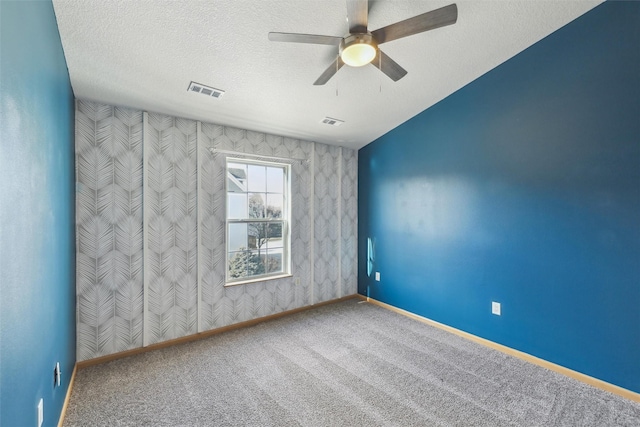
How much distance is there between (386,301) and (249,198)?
242cm

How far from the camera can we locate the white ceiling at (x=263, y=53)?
1881 mm

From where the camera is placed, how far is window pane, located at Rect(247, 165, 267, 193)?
12.1 feet

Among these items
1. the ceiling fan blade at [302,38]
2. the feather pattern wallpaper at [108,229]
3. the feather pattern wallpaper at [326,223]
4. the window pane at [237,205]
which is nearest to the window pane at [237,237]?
the window pane at [237,205]

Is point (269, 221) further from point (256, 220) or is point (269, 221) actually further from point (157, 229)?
point (157, 229)

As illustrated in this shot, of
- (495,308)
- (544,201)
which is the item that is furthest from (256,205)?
(544,201)

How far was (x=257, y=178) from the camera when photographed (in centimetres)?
375

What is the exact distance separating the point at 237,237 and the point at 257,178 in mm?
796

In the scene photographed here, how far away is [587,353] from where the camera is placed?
2416 mm

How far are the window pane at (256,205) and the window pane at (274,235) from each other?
0.70 ft

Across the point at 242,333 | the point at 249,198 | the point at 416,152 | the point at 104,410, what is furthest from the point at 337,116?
the point at 104,410

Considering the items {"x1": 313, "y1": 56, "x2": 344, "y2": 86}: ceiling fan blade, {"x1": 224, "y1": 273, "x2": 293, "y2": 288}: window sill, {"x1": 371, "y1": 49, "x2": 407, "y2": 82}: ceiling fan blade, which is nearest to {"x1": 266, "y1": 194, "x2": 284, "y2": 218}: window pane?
{"x1": 224, "y1": 273, "x2": 293, "y2": 288}: window sill

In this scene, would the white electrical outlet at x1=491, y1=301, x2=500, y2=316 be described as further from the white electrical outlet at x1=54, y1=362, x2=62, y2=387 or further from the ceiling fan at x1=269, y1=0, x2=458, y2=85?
the white electrical outlet at x1=54, y1=362, x2=62, y2=387

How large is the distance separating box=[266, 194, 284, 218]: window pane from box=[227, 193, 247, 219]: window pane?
0.34 m

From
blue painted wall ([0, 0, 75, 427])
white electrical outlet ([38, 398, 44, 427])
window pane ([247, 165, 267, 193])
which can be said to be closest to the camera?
blue painted wall ([0, 0, 75, 427])
